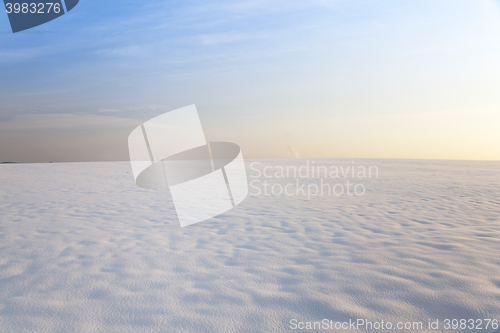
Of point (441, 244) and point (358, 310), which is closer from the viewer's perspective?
point (358, 310)

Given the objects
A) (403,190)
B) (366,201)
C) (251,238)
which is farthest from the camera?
(403,190)

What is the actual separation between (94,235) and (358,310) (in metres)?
3.74

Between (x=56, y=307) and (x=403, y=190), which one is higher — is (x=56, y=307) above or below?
above

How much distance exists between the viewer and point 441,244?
3.47 m

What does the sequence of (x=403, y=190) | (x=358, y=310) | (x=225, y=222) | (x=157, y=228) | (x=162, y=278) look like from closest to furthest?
1. (x=358, y=310)
2. (x=162, y=278)
3. (x=157, y=228)
4. (x=225, y=222)
5. (x=403, y=190)

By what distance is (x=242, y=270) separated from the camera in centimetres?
289

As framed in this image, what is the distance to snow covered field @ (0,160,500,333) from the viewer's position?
6.77 feet

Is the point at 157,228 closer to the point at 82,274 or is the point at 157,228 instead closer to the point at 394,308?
the point at 82,274

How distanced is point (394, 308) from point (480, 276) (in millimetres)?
1036

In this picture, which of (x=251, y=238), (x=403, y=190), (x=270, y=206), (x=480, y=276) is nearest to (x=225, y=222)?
(x=251, y=238)

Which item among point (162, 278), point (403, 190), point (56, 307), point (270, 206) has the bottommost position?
point (403, 190)

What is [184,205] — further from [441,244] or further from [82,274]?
[441,244]

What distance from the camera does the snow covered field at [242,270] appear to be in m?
2.06

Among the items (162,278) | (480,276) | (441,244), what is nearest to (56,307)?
(162,278)
